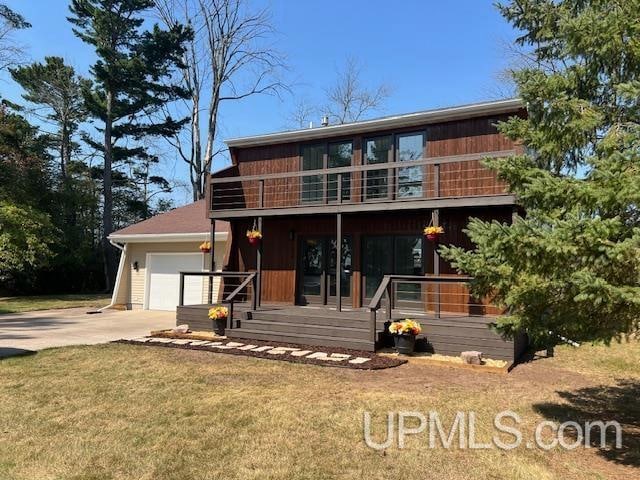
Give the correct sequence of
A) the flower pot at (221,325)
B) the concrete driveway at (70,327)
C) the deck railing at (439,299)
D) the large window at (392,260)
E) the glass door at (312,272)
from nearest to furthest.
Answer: the concrete driveway at (70,327), the deck railing at (439,299), the flower pot at (221,325), the large window at (392,260), the glass door at (312,272)

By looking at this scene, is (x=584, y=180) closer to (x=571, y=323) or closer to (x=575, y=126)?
(x=575, y=126)

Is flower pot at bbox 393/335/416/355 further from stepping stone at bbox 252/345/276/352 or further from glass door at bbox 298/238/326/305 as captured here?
glass door at bbox 298/238/326/305

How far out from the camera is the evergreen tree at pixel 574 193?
3.55 m

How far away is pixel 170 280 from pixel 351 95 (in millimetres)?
18423

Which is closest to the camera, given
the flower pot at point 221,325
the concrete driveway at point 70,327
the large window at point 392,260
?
the concrete driveway at point 70,327

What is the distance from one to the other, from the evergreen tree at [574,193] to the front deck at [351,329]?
396cm

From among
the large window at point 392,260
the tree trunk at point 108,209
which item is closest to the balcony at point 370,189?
the large window at point 392,260

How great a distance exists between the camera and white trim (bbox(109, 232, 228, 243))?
15520mm

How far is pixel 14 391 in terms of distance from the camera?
6164 mm

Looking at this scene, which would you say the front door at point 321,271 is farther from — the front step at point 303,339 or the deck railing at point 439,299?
the front step at point 303,339

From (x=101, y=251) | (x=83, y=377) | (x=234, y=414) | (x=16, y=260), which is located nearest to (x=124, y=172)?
(x=101, y=251)

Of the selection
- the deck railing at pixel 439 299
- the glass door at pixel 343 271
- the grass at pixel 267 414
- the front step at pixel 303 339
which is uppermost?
the glass door at pixel 343 271

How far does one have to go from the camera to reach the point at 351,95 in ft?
99.7

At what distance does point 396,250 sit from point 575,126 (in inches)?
303
